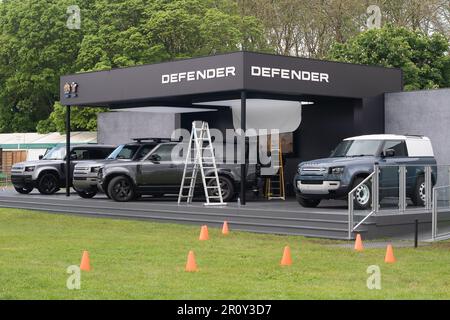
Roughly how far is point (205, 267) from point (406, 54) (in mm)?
26592

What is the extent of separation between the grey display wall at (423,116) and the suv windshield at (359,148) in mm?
3991

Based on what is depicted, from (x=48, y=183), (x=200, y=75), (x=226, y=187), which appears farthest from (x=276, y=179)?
(x=48, y=183)

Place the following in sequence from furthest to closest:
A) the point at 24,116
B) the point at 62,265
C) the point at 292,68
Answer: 1. the point at 24,116
2. the point at 292,68
3. the point at 62,265

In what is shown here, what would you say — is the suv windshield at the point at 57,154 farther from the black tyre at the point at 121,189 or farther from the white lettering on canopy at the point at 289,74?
the white lettering on canopy at the point at 289,74

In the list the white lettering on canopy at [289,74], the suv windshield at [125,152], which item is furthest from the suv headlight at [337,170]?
the suv windshield at [125,152]

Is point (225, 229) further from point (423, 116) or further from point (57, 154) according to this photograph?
point (57, 154)

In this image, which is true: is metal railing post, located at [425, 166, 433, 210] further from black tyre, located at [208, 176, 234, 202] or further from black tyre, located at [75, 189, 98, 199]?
black tyre, located at [75, 189, 98, 199]

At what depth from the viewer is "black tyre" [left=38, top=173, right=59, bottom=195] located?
27.1 meters

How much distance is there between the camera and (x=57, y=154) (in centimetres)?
2748

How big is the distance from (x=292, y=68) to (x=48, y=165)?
1034 centimetres

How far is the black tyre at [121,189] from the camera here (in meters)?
22.5
